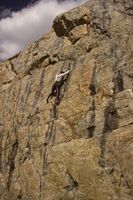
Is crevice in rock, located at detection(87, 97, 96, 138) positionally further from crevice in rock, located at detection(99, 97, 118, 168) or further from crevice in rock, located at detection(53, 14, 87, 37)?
crevice in rock, located at detection(53, 14, 87, 37)

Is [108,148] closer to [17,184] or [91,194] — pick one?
[91,194]

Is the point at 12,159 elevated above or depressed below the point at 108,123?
below

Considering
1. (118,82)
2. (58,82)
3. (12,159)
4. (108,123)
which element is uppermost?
(58,82)

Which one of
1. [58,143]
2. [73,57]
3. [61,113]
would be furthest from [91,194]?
[73,57]

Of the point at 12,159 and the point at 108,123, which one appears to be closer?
the point at 108,123

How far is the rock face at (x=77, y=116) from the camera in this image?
80.0 ft

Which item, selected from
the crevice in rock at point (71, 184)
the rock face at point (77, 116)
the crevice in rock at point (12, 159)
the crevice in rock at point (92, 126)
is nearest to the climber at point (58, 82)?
the rock face at point (77, 116)

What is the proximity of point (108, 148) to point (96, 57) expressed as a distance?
6.95 metres

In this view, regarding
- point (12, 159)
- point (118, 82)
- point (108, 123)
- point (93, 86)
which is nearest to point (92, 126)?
point (108, 123)

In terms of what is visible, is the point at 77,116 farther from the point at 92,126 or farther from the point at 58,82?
the point at 58,82

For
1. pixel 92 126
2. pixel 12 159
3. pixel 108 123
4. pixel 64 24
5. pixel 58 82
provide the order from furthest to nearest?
pixel 12 159, pixel 64 24, pixel 58 82, pixel 92 126, pixel 108 123

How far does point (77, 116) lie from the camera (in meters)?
27.7

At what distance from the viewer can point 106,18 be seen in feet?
97.7

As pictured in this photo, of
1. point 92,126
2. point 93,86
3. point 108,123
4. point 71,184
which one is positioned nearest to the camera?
point 108,123
